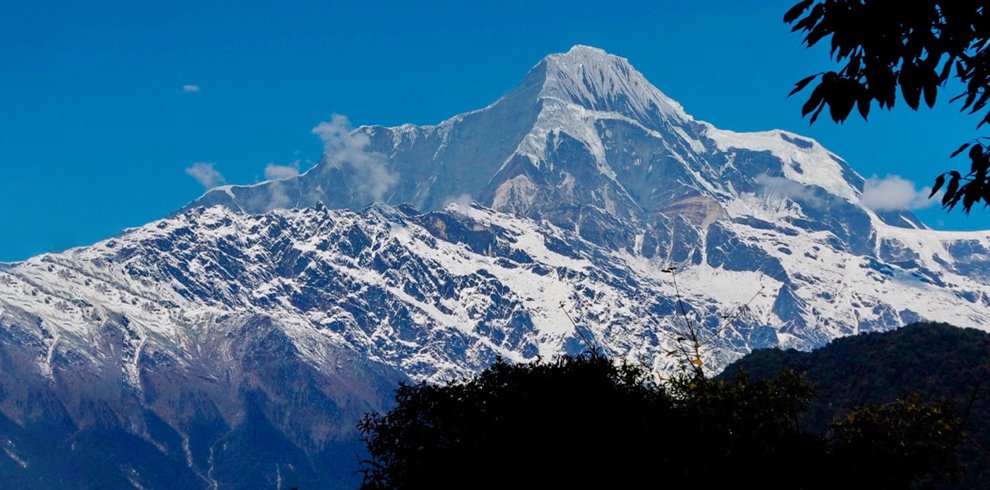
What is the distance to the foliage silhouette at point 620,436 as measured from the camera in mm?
36531

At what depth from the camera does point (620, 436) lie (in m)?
40.5

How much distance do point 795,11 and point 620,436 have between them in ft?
91.8

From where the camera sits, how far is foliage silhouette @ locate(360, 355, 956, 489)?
120ft

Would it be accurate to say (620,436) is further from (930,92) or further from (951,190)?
(930,92)

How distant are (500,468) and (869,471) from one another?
11168 mm

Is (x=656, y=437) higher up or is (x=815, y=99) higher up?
(x=656, y=437)

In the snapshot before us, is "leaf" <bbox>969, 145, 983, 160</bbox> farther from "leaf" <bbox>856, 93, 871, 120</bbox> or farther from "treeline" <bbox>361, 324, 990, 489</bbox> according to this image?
"treeline" <bbox>361, 324, 990, 489</bbox>

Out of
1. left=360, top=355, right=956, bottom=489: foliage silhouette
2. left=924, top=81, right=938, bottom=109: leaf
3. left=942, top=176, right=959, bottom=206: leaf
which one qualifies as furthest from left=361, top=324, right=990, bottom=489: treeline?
left=924, top=81, right=938, bottom=109: leaf

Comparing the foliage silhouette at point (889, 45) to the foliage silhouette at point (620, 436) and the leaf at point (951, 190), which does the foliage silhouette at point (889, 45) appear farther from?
the foliage silhouette at point (620, 436)

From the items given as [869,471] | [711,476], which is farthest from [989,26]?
[869,471]

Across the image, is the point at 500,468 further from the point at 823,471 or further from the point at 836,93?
the point at 836,93

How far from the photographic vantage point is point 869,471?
130ft

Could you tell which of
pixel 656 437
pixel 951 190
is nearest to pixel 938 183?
pixel 951 190

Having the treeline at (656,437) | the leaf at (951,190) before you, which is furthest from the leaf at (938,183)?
the treeline at (656,437)
